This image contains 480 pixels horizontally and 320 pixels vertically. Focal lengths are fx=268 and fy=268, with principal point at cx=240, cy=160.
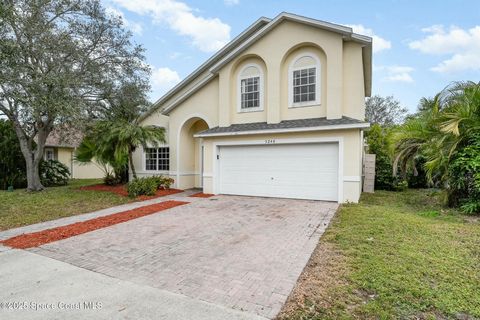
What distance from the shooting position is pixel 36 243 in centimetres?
594

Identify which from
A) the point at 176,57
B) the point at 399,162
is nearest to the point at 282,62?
the point at 399,162

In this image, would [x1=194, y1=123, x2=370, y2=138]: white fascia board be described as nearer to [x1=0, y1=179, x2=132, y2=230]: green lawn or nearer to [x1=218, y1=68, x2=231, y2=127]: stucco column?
[x1=218, y1=68, x2=231, y2=127]: stucco column

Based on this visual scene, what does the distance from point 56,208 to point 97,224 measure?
3628 millimetres

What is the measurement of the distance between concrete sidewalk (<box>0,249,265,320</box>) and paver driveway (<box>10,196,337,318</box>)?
19 cm

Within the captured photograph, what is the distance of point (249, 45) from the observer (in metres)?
12.5

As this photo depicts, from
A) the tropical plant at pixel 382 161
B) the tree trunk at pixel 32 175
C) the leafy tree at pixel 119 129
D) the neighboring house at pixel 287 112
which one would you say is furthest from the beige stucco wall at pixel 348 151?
the tree trunk at pixel 32 175

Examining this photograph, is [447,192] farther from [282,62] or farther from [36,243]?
[36,243]

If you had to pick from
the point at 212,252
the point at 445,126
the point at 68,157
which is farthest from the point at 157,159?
the point at 445,126

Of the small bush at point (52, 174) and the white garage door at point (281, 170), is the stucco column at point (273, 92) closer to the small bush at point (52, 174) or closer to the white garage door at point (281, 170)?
the white garage door at point (281, 170)

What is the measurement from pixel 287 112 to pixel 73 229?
9.05 m

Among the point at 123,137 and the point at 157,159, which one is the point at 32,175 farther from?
the point at 157,159

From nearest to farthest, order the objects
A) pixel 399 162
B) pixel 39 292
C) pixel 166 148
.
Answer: pixel 39 292, pixel 399 162, pixel 166 148

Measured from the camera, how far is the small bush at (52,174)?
1697 cm

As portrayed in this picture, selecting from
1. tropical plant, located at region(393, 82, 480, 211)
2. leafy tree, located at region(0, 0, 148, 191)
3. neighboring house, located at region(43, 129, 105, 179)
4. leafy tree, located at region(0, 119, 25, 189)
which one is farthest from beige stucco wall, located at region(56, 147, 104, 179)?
tropical plant, located at region(393, 82, 480, 211)
